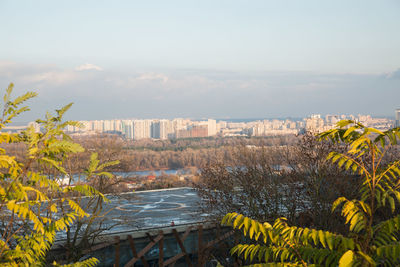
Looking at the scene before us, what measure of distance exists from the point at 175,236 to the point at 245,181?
355cm

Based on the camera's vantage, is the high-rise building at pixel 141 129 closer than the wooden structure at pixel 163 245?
No

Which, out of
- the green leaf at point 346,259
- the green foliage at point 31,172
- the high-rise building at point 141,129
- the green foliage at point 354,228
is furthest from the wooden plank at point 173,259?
the high-rise building at point 141,129

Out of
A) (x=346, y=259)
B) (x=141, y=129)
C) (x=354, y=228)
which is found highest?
(x=354, y=228)

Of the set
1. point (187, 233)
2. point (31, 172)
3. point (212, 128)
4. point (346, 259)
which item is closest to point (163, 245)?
point (187, 233)

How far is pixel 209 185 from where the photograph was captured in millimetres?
16109

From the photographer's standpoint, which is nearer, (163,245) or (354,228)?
(354,228)

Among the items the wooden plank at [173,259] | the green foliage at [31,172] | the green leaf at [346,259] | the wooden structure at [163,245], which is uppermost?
the green foliage at [31,172]

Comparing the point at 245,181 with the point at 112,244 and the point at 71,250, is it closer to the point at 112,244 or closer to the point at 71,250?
the point at 112,244

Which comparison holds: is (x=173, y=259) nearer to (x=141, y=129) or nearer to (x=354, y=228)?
(x=354, y=228)

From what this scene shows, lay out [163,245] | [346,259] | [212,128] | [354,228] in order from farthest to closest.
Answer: [212,128] < [163,245] < [354,228] < [346,259]

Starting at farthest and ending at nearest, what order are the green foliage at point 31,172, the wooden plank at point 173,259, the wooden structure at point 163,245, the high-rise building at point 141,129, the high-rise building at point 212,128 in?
the high-rise building at point 212,128 → the high-rise building at point 141,129 → the wooden plank at point 173,259 → the wooden structure at point 163,245 → the green foliage at point 31,172

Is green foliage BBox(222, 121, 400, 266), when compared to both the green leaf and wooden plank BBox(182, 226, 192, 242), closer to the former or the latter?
the green leaf

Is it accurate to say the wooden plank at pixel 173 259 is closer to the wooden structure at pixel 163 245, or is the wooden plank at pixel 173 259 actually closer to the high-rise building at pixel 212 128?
the wooden structure at pixel 163 245

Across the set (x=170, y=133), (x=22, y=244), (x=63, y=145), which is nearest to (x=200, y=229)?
(x=22, y=244)
